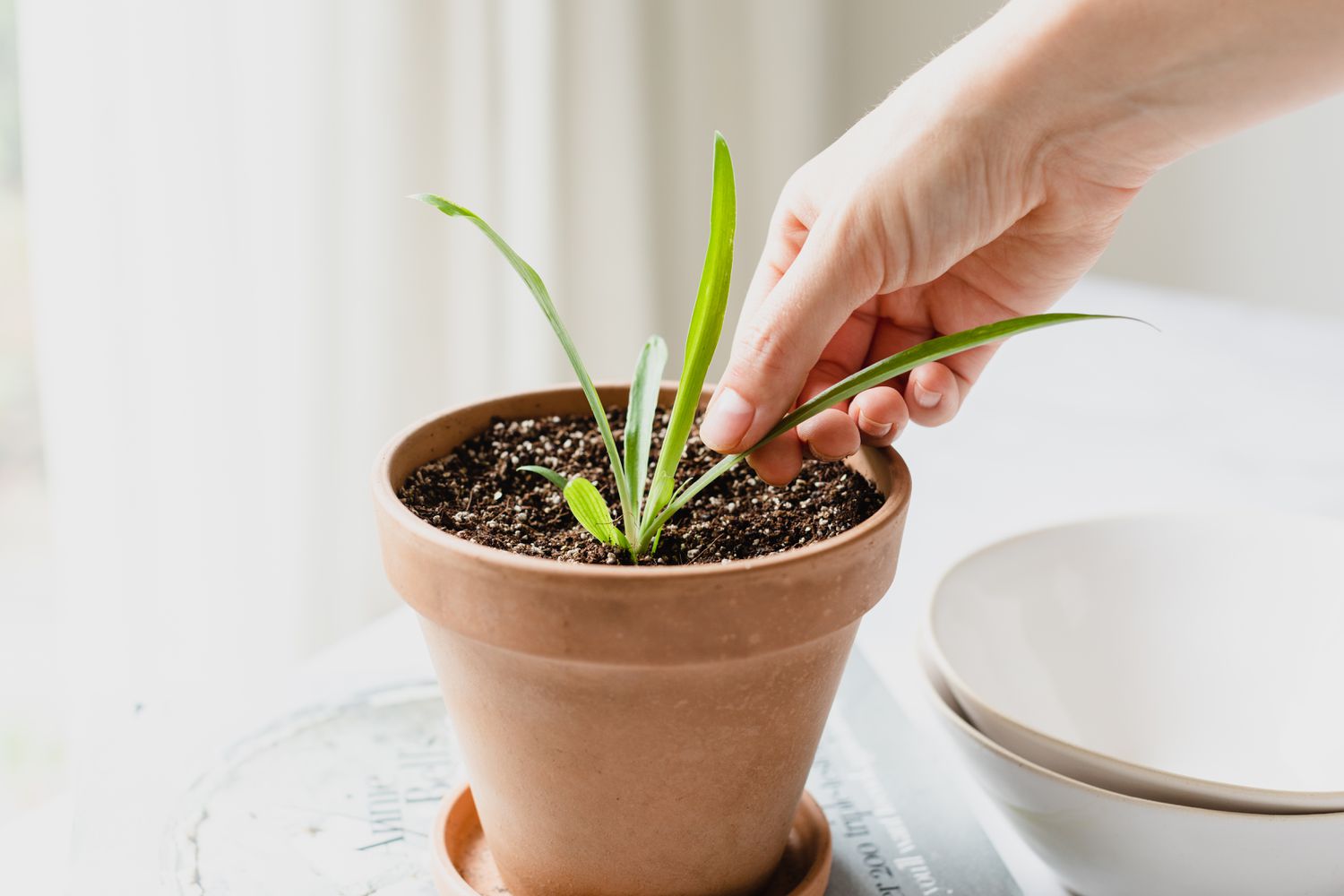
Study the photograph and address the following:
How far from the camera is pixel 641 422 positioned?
0.66m

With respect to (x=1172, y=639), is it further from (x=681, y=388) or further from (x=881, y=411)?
(x=681, y=388)

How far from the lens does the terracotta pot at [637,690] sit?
0.55 meters

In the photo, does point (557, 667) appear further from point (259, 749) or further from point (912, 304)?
point (912, 304)

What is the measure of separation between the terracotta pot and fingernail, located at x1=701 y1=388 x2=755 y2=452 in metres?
0.09

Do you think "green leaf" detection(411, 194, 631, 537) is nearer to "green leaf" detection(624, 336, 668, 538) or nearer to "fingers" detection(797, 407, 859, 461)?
"green leaf" detection(624, 336, 668, 538)

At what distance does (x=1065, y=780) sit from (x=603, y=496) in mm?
290

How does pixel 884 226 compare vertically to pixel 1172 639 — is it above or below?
above

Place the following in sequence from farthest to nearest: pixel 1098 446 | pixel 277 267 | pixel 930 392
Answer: pixel 277 267 → pixel 1098 446 → pixel 930 392

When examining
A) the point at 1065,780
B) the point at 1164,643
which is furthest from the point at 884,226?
the point at 1164,643

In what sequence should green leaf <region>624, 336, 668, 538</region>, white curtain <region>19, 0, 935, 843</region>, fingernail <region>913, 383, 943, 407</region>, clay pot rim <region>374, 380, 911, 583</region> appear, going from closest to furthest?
clay pot rim <region>374, 380, 911, 583</region> < green leaf <region>624, 336, 668, 538</region> < fingernail <region>913, 383, 943, 407</region> < white curtain <region>19, 0, 935, 843</region>

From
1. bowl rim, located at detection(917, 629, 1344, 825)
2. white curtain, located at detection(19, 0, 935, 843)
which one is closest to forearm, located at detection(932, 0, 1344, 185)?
bowl rim, located at detection(917, 629, 1344, 825)

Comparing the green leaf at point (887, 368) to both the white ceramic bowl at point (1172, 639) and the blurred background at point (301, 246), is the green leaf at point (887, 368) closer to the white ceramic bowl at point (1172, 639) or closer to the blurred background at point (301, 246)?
the white ceramic bowl at point (1172, 639)

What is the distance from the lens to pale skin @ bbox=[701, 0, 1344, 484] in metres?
0.59

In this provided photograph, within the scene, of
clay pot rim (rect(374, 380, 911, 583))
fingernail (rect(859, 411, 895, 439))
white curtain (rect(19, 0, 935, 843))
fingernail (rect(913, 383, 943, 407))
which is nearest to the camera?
clay pot rim (rect(374, 380, 911, 583))
